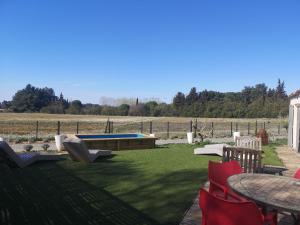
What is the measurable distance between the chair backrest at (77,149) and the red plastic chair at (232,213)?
22.7 feet

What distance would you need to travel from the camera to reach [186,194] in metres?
6.57

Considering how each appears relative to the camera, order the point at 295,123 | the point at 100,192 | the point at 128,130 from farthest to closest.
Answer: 1. the point at 128,130
2. the point at 295,123
3. the point at 100,192

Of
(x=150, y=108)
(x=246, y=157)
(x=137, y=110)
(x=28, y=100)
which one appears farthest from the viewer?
(x=28, y=100)

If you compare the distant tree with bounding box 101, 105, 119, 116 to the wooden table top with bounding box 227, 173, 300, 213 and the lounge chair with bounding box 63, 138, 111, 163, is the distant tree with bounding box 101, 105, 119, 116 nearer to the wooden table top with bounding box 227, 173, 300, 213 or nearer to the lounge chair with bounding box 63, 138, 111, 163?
the lounge chair with bounding box 63, 138, 111, 163

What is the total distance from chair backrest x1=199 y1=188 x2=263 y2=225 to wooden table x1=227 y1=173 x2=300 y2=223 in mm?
400

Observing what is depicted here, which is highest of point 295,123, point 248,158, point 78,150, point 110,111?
point 110,111

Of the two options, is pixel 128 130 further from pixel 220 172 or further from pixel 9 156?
pixel 220 172

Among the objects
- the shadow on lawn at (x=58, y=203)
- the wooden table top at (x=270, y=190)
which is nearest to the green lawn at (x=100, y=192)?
the shadow on lawn at (x=58, y=203)

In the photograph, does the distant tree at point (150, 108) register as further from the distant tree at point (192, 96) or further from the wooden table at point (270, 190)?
the wooden table at point (270, 190)

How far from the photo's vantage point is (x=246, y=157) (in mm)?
7746

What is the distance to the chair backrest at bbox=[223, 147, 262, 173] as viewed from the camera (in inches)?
300

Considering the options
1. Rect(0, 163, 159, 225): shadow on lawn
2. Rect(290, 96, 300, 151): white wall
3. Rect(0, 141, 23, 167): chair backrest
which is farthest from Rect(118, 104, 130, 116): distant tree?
Rect(0, 163, 159, 225): shadow on lawn

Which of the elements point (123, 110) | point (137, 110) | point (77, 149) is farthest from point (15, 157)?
point (137, 110)

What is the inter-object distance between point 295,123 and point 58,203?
1167cm
